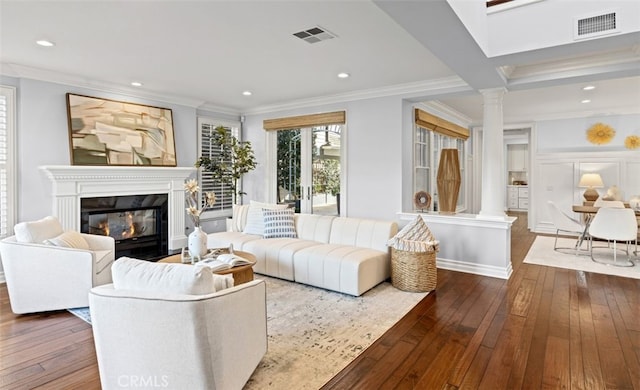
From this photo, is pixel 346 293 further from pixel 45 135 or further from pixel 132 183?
pixel 45 135

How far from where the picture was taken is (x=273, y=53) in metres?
3.73

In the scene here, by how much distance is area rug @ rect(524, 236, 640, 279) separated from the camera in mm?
4691

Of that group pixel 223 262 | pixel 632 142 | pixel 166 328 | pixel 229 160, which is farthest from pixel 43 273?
pixel 632 142

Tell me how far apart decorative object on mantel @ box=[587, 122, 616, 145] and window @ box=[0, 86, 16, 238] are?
378 inches

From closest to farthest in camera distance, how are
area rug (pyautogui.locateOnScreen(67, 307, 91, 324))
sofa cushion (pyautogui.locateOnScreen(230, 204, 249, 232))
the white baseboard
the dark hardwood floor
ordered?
the dark hardwood floor
area rug (pyautogui.locateOnScreen(67, 307, 91, 324))
the white baseboard
sofa cushion (pyautogui.locateOnScreen(230, 204, 249, 232))

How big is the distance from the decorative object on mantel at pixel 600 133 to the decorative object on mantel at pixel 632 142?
250 millimetres

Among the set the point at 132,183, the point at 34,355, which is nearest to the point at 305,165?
the point at 132,183

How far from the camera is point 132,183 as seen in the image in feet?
17.4

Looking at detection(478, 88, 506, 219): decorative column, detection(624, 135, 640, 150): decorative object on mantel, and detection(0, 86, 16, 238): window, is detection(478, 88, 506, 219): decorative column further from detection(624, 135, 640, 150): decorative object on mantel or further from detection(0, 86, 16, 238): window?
detection(0, 86, 16, 238): window

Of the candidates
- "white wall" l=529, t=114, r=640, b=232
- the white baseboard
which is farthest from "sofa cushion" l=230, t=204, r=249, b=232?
"white wall" l=529, t=114, r=640, b=232

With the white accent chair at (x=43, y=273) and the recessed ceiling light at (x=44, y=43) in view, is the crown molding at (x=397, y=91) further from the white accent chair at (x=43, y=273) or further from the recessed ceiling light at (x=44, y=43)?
the white accent chair at (x=43, y=273)

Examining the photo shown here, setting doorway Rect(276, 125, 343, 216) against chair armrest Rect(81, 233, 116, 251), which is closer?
chair armrest Rect(81, 233, 116, 251)

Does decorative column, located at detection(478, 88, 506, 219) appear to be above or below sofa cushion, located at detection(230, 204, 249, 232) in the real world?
above

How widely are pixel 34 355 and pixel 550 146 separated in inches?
351
